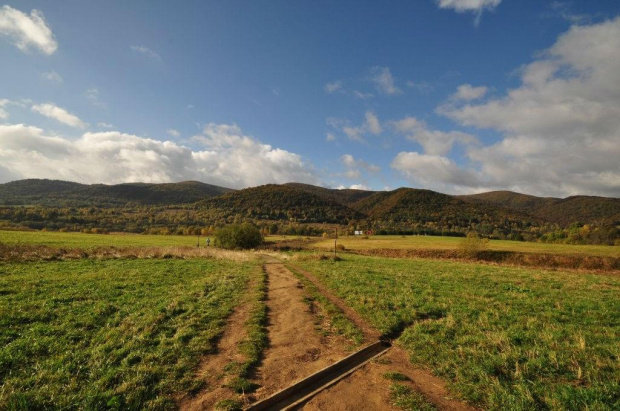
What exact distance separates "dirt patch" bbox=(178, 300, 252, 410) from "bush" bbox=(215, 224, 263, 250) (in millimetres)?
53524

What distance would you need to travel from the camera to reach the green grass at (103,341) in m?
5.69

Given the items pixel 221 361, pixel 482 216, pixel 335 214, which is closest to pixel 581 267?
pixel 221 361

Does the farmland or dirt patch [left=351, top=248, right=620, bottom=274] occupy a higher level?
the farmland

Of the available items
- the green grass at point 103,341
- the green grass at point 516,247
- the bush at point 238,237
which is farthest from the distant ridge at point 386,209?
the green grass at point 103,341

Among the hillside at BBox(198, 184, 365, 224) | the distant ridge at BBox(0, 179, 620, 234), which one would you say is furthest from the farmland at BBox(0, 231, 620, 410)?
the hillside at BBox(198, 184, 365, 224)

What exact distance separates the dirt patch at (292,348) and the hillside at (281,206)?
140 metres

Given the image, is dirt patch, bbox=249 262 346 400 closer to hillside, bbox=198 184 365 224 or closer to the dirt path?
the dirt path

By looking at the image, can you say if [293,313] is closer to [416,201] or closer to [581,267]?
[581,267]

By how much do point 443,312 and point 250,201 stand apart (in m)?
172

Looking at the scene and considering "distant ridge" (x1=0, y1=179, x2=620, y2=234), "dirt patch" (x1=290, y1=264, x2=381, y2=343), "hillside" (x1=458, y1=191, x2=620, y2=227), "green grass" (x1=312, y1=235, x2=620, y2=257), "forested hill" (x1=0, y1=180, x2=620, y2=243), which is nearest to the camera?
"dirt patch" (x1=290, y1=264, x2=381, y2=343)

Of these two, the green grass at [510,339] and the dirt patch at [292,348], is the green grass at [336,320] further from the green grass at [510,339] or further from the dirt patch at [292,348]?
the green grass at [510,339]

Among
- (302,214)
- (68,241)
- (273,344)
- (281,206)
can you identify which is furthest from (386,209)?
(273,344)

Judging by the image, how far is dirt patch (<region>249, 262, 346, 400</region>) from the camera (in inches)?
267

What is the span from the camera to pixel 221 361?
7.46 metres
